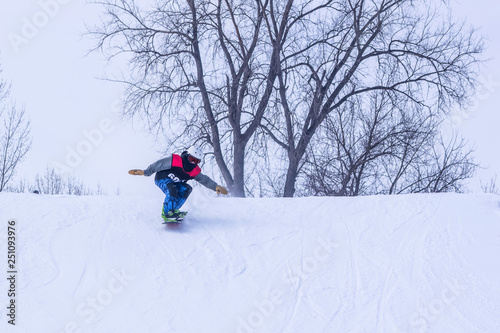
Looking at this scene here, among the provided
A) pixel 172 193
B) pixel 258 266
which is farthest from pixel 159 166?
pixel 258 266

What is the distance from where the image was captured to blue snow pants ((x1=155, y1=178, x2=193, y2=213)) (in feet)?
29.6

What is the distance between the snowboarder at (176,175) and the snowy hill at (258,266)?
38 cm

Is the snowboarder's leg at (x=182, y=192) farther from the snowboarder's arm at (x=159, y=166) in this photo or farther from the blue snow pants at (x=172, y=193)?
the snowboarder's arm at (x=159, y=166)

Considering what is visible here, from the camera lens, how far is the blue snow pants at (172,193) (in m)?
9.01

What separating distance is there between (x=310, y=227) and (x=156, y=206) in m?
2.98

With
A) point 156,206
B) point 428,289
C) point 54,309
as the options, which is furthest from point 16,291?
point 428,289

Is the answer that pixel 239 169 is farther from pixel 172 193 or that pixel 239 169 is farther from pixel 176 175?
pixel 172 193

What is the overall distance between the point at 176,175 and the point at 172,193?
14.6 inches

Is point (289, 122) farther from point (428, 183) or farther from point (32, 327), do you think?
point (32, 327)

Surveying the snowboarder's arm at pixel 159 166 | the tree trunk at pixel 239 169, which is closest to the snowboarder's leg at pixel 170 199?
the snowboarder's arm at pixel 159 166

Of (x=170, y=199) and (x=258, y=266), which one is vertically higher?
(x=170, y=199)

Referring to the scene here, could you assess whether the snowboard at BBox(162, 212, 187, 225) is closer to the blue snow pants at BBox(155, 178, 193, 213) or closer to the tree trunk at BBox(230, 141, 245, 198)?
the blue snow pants at BBox(155, 178, 193, 213)

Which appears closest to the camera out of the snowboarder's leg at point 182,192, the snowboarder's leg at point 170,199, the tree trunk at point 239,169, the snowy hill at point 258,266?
the snowy hill at point 258,266

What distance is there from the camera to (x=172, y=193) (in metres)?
8.96
